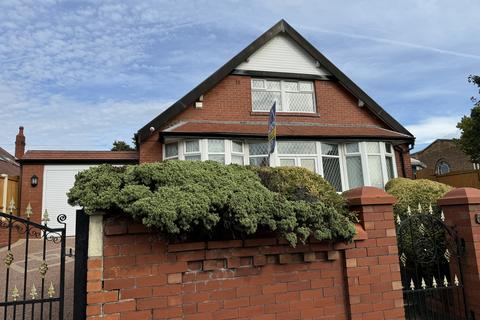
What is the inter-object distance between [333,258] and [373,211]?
59 centimetres

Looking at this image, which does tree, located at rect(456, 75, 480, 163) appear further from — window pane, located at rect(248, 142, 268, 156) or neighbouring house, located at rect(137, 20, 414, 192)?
window pane, located at rect(248, 142, 268, 156)

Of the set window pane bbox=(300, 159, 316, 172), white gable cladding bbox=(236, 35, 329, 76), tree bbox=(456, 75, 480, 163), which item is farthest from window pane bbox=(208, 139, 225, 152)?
tree bbox=(456, 75, 480, 163)

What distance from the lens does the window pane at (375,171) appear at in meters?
13.0

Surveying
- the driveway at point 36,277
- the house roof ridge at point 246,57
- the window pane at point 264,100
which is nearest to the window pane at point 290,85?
the window pane at point 264,100

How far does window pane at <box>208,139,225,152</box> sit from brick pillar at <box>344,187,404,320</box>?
8.39m

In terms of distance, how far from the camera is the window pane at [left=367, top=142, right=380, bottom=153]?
1296 cm

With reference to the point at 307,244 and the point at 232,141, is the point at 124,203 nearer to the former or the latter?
the point at 307,244

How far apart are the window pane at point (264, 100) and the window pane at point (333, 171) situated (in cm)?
273

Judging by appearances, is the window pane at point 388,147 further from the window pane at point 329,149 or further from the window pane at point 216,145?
the window pane at point 216,145

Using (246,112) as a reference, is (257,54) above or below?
above

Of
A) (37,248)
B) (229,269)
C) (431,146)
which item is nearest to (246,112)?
(37,248)

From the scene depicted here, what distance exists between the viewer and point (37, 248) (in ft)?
30.5

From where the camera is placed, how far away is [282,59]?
13.8 m

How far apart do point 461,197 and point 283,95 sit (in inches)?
402
